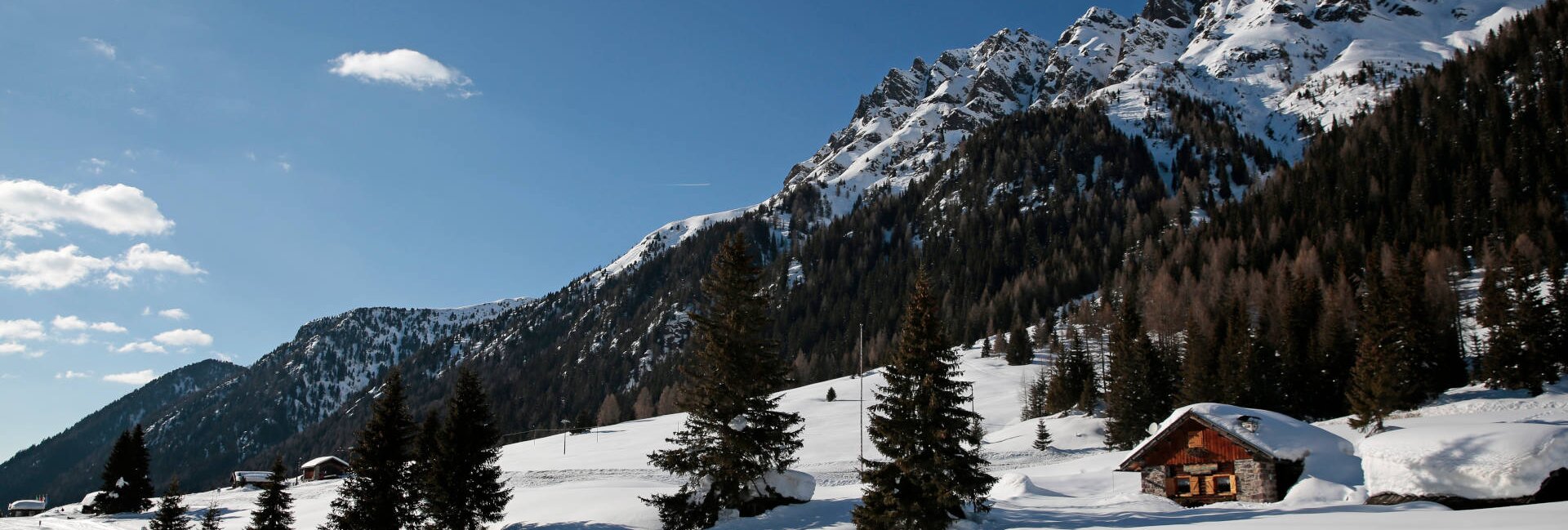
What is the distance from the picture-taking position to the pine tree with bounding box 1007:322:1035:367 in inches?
4257

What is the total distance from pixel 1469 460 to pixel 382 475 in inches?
1421

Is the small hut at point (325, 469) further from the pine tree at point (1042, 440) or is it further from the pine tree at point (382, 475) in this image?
the pine tree at point (1042, 440)

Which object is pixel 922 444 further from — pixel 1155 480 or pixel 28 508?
pixel 28 508

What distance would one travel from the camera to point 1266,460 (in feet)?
98.2

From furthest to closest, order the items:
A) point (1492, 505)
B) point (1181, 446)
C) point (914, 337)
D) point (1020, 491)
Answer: point (1020, 491) → point (1181, 446) → point (914, 337) → point (1492, 505)

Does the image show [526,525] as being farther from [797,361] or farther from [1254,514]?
[797,361]

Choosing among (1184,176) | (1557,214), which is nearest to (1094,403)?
(1557,214)

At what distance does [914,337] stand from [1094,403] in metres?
57.6

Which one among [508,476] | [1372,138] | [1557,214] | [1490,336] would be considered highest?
[1372,138]

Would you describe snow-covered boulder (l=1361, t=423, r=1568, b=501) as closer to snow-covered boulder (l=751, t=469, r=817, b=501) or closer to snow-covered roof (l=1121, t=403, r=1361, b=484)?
snow-covered roof (l=1121, t=403, r=1361, b=484)

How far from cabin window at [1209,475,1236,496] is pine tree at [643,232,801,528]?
1617 cm

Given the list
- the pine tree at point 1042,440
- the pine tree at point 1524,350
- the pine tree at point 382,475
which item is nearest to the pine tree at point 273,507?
the pine tree at point 382,475

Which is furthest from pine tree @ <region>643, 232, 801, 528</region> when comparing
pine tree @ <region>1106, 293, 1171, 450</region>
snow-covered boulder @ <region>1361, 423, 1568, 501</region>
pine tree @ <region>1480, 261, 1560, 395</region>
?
pine tree @ <region>1480, 261, 1560, 395</region>

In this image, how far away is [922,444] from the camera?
25.0 metres
